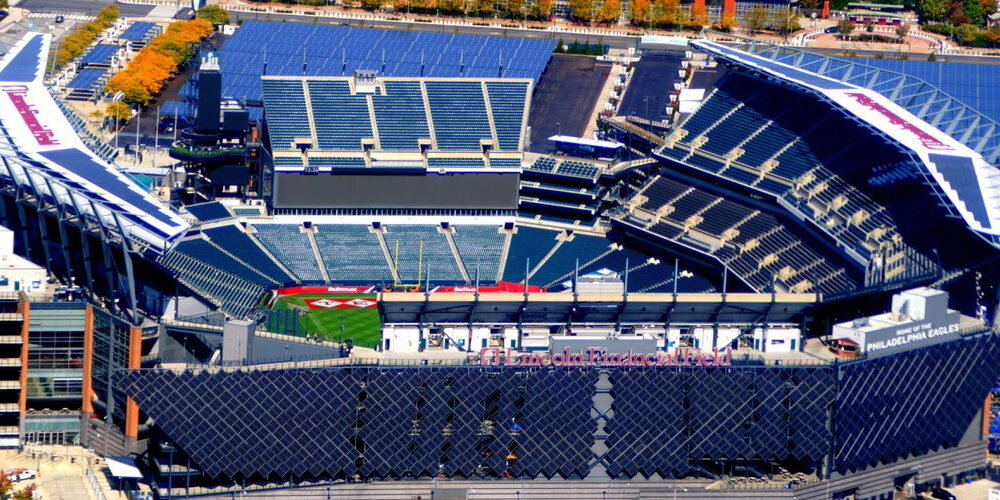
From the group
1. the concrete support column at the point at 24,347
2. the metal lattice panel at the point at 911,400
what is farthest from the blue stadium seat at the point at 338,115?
the metal lattice panel at the point at 911,400

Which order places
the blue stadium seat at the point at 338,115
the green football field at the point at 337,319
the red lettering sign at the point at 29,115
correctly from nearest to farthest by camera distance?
the green football field at the point at 337,319, the red lettering sign at the point at 29,115, the blue stadium seat at the point at 338,115

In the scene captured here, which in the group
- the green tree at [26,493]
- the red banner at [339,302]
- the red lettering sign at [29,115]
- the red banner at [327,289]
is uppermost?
the red lettering sign at [29,115]

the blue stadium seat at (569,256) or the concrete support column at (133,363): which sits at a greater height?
the blue stadium seat at (569,256)

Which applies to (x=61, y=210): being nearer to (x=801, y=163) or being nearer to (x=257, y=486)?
(x=257, y=486)

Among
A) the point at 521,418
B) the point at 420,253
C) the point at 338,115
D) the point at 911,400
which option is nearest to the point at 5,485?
the point at 521,418

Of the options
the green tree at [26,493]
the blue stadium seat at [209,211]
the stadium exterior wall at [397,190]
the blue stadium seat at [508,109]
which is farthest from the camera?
the blue stadium seat at [508,109]

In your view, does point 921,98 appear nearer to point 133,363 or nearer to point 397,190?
point 397,190

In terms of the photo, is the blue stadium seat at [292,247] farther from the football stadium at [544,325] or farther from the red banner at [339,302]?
the red banner at [339,302]
